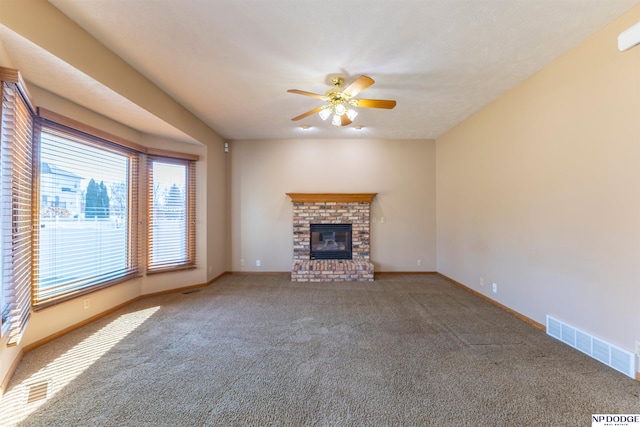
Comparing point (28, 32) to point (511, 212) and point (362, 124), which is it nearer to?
point (362, 124)

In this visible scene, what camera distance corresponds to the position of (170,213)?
3.96 metres

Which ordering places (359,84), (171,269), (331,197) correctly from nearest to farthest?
(359,84), (171,269), (331,197)

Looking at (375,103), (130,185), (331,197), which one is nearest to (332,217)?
(331,197)

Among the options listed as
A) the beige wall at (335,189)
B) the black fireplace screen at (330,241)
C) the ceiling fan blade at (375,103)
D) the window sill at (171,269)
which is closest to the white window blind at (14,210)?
the window sill at (171,269)

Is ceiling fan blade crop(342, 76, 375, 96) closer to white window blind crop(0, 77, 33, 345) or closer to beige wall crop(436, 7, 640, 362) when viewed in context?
beige wall crop(436, 7, 640, 362)

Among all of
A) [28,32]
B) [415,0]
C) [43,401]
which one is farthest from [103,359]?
[415,0]

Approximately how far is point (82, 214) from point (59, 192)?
34 cm

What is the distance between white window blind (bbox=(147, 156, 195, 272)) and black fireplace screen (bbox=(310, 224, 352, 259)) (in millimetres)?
2293

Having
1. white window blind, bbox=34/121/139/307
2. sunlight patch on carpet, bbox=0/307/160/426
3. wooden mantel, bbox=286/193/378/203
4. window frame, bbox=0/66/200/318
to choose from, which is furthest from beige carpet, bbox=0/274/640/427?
wooden mantel, bbox=286/193/378/203

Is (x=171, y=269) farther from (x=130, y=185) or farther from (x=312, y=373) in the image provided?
(x=312, y=373)

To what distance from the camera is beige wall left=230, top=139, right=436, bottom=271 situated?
5113 mm

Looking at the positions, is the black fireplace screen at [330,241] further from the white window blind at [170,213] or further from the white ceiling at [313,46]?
the white ceiling at [313,46]

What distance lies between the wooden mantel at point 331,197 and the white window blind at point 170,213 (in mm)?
1871

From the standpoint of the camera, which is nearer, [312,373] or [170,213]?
[312,373]
